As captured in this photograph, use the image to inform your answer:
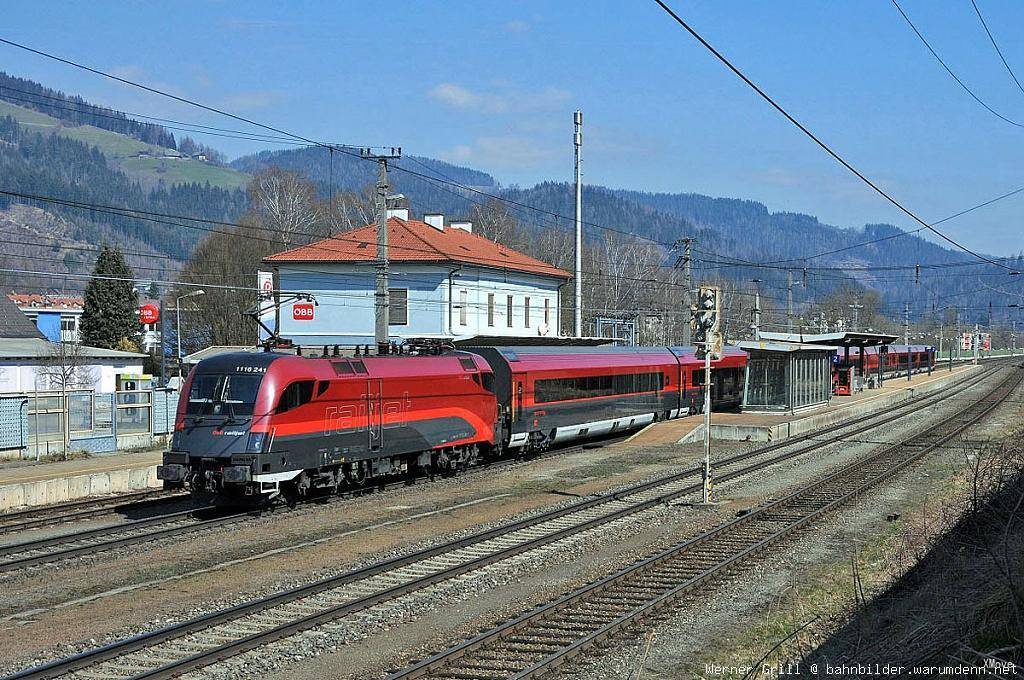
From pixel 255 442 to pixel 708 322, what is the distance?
8975 mm

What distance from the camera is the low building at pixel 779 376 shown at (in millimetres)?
42750

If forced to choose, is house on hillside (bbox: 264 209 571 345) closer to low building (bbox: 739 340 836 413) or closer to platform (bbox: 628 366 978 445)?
low building (bbox: 739 340 836 413)

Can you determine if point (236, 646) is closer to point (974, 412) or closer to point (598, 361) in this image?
point (598, 361)

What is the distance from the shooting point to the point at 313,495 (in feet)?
73.2

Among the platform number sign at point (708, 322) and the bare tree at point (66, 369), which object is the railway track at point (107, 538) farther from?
the bare tree at point (66, 369)

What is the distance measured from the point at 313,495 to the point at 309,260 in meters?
34.3

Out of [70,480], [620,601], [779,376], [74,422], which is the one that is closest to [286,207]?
[779,376]

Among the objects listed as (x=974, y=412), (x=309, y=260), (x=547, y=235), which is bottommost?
(x=974, y=412)

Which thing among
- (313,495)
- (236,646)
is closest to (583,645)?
(236,646)

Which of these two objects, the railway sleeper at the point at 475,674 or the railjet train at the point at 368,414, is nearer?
the railway sleeper at the point at 475,674

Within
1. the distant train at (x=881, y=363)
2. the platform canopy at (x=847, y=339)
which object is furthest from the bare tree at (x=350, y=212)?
the platform canopy at (x=847, y=339)

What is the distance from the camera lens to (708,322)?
2009 cm

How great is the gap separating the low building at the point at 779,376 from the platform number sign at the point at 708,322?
22366mm

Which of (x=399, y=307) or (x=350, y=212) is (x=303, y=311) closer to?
(x=399, y=307)
